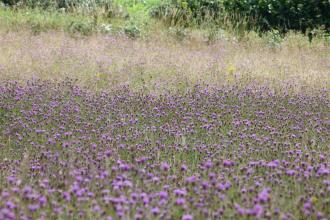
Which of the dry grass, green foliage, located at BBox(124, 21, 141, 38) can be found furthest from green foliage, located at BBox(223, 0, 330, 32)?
green foliage, located at BBox(124, 21, 141, 38)

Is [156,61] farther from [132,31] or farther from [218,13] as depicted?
[218,13]

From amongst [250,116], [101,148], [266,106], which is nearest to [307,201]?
[101,148]

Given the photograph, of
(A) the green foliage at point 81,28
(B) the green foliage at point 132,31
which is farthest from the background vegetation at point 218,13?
(A) the green foliage at point 81,28

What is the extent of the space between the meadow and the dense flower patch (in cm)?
2

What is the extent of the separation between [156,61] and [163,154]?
434 centimetres

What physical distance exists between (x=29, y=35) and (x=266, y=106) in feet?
18.6

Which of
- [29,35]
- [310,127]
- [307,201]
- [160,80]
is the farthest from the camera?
[29,35]

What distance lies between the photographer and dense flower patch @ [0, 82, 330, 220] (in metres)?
2.88

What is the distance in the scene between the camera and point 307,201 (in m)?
3.09

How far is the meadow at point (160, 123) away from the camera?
2986 mm

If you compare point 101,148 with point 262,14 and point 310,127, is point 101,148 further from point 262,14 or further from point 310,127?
point 262,14

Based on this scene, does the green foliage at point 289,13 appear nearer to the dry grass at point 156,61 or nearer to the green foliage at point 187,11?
the green foliage at point 187,11

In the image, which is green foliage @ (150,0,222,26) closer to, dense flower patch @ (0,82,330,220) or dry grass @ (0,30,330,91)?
dry grass @ (0,30,330,91)

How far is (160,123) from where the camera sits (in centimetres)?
522
